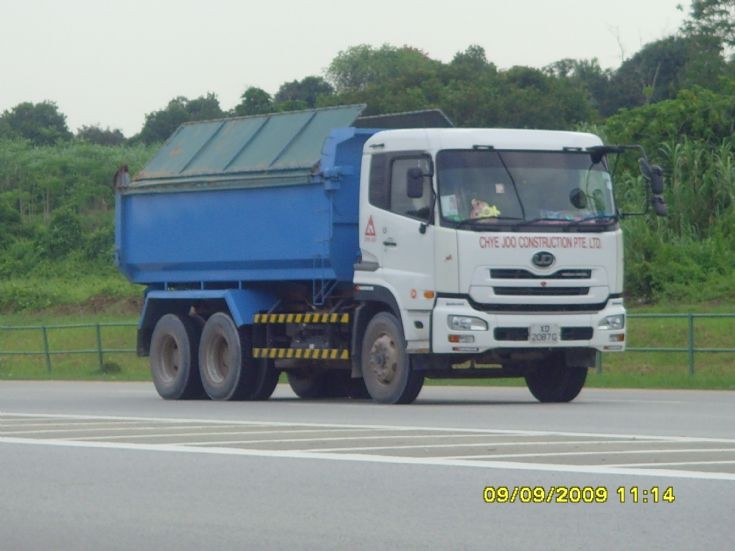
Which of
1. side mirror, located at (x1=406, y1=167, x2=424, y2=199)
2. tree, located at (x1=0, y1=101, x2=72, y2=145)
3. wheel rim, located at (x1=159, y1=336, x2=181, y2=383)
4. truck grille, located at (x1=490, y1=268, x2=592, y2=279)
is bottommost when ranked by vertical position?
wheel rim, located at (x1=159, y1=336, x2=181, y2=383)

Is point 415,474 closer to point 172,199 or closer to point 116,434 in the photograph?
point 116,434

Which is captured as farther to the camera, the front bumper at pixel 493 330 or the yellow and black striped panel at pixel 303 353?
the yellow and black striped panel at pixel 303 353

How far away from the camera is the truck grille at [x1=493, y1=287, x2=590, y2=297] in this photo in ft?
65.7

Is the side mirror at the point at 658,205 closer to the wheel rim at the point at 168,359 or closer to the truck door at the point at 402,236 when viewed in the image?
the truck door at the point at 402,236

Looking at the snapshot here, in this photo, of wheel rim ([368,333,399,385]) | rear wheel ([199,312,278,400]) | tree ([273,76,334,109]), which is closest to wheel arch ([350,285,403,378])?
wheel rim ([368,333,399,385])

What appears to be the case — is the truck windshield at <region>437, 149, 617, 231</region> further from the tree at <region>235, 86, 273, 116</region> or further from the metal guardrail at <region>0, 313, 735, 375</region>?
the tree at <region>235, 86, 273, 116</region>

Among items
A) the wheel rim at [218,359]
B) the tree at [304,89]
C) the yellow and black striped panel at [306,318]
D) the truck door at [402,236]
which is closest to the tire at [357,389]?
the wheel rim at [218,359]

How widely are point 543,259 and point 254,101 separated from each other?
250 ft

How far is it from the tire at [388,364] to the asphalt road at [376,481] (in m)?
1.68

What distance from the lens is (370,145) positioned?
21.2 meters

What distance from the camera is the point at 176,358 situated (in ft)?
83.9

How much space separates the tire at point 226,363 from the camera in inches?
932

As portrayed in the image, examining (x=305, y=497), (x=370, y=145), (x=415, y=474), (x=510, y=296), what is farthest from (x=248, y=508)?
(x=370, y=145)

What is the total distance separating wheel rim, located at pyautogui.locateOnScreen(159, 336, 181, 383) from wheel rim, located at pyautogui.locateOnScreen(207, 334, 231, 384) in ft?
3.74
